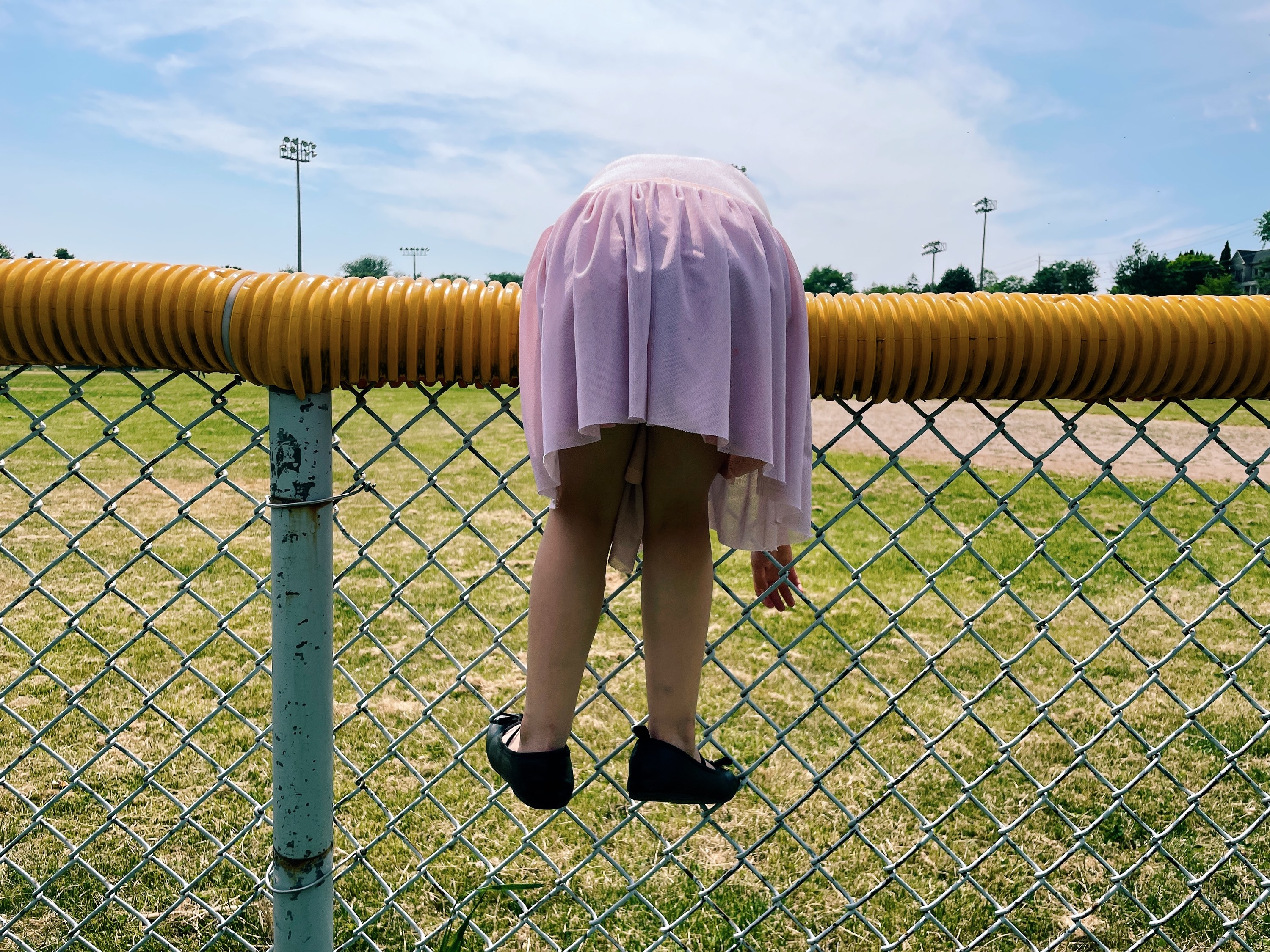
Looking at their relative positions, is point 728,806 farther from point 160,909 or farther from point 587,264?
point 587,264

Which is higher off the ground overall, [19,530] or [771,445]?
[771,445]

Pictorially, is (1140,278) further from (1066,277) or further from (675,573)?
(675,573)

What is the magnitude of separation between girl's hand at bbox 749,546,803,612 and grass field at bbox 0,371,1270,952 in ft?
0.35

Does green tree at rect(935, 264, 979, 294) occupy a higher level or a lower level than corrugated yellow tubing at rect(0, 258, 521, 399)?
higher

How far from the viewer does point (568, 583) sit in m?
1.35

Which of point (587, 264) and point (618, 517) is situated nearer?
point (587, 264)

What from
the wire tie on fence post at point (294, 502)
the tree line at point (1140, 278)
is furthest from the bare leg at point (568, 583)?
the tree line at point (1140, 278)

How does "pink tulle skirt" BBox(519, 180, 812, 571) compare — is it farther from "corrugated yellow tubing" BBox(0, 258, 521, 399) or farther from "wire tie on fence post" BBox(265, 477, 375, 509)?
"wire tie on fence post" BBox(265, 477, 375, 509)

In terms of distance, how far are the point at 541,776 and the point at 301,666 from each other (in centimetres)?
41

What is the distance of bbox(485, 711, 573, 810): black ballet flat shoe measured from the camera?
1382 millimetres

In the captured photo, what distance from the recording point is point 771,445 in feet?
4.15

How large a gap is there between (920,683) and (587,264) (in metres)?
3.03

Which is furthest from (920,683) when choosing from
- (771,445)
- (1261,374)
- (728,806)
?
(771,445)

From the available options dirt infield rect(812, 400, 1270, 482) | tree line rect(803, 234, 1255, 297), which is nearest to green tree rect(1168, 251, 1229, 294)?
tree line rect(803, 234, 1255, 297)
